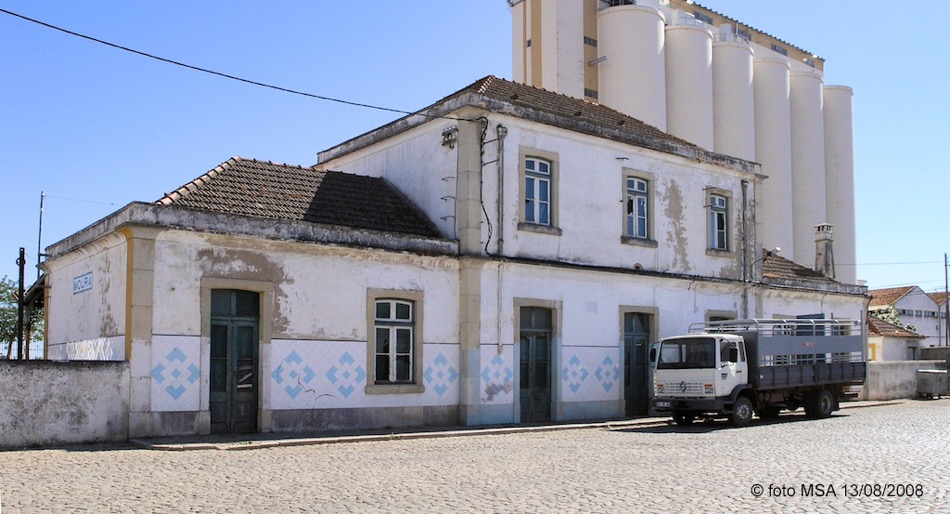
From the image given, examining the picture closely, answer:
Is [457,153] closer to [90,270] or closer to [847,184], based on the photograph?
[90,270]

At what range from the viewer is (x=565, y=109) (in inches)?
936

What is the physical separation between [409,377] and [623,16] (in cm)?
3749

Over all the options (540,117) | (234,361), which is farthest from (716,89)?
(234,361)

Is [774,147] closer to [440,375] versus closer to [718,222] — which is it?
[718,222]

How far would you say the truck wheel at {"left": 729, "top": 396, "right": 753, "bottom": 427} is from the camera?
2012 centimetres

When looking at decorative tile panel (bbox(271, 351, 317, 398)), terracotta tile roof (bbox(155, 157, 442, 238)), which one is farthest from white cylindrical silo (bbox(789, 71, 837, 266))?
decorative tile panel (bbox(271, 351, 317, 398))

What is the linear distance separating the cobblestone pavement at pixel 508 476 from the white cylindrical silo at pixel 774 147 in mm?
40522

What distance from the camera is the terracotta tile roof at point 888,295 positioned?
62.2 m

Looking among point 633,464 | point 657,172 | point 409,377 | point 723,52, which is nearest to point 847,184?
point 723,52

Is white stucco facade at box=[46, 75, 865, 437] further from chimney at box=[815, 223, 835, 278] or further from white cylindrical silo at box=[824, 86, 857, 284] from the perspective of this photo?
white cylindrical silo at box=[824, 86, 857, 284]

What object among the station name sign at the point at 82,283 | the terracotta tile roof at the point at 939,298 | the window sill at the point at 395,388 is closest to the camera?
the station name sign at the point at 82,283

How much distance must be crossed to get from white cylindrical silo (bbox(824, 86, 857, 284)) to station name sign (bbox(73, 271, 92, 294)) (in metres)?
50.8

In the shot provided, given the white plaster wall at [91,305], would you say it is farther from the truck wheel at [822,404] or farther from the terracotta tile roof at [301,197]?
the truck wheel at [822,404]

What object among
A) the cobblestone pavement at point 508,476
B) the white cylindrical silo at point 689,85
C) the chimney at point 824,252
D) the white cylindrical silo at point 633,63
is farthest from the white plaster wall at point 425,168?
Answer: the white cylindrical silo at point 689,85
